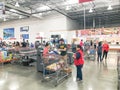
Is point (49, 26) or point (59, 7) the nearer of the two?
point (59, 7)

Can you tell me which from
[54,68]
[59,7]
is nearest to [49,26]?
[59,7]

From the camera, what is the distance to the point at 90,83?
180 inches

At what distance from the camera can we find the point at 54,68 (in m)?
4.74

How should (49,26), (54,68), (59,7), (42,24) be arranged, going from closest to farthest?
(54,68) < (59,7) < (49,26) < (42,24)

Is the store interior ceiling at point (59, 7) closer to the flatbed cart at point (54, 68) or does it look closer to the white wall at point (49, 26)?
the white wall at point (49, 26)

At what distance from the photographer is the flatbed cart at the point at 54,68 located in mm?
4793

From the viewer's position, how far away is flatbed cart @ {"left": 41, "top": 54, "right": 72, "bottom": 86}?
479cm

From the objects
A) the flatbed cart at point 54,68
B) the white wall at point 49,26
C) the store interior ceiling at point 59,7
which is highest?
the store interior ceiling at point 59,7

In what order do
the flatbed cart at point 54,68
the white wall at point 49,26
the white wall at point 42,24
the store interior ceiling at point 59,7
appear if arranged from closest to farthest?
the flatbed cart at point 54,68
the store interior ceiling at point 59,7
the white wall at point 49,26
the white wall at point 42,24

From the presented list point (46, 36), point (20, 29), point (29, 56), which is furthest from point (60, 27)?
point (29, 56)

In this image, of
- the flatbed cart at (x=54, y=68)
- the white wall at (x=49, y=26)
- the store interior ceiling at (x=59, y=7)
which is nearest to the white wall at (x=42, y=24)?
the white wall at (x=49, y=26)

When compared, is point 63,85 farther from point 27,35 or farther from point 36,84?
point 27,35

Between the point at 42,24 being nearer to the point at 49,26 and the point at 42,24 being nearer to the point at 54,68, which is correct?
the point at 49,26

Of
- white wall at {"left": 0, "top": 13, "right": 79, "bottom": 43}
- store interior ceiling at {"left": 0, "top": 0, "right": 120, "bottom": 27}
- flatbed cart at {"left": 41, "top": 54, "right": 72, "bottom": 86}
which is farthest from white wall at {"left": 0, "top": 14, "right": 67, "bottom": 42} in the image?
flatbed cart at {"left": 41, "top": 54, "right": 72, "bottom": 86}
